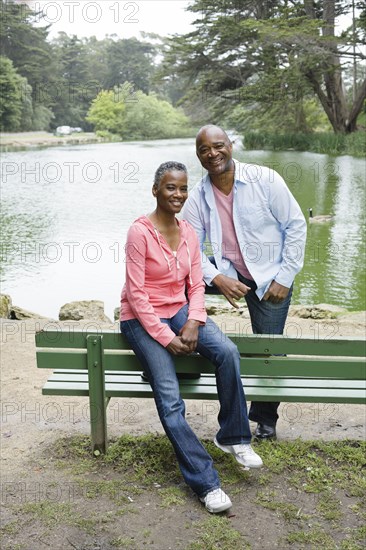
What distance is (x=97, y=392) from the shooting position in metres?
2.92

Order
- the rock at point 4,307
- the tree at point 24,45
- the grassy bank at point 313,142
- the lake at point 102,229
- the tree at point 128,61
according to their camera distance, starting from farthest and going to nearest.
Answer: the tree at point 128,61 < the tree at point 24,45 < the grassy bank at point 313,142 < the lake at point 102,229 < the rock at point 4,307

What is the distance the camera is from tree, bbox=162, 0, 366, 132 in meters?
27.4

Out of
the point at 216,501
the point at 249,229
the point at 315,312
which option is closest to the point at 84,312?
the point at 315,312

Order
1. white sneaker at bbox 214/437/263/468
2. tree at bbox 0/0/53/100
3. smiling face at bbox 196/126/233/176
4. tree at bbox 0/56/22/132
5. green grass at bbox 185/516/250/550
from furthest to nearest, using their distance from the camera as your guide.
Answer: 1. tree at bbox 0/0/53/100
2. tree at bbox 0/56/22/132
3. smiling face at bbox 196/126/233/176
4. white sneaker at bbox 214/437/263/468
5. green grass at bbox 185/516/250/550

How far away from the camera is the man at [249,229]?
3.01m

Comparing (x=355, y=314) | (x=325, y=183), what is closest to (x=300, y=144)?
(x=325, y=183)

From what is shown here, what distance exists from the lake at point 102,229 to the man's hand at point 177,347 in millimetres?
5424

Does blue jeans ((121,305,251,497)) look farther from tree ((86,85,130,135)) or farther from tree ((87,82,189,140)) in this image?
tree ((86,85,130,135))

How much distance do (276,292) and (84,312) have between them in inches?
169

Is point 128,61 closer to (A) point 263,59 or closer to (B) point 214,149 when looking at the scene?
(A) point 263,59

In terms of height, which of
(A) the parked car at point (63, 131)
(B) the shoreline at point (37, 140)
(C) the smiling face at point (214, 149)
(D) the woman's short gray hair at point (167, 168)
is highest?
(A) the parked car at point (63, 131)

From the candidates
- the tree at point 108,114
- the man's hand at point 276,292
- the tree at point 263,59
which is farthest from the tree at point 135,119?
the man's hand at point 276,292

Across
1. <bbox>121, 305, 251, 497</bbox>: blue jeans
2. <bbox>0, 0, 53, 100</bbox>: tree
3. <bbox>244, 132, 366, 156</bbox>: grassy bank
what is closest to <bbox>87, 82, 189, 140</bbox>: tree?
<bbox>0, 0, 53, 100</bbox>: tree

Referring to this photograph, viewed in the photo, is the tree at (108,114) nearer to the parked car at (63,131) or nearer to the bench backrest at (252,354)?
the parked car at (63,131)
